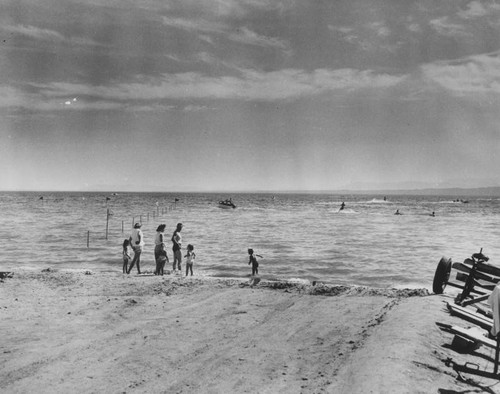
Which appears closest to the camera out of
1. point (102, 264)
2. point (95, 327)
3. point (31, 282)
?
point (95, 327)

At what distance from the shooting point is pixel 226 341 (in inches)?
296

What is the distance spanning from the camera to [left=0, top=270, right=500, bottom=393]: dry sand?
5.87 m

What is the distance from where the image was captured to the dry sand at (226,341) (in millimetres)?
5871

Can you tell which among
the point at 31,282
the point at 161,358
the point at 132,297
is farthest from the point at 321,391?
the point at 31,282

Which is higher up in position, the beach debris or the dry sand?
the dry sand

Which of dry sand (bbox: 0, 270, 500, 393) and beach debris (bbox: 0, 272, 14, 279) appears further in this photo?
beach debris (bbox: 0, 272, 14, 279)

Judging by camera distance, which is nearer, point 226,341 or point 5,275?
point 226,341

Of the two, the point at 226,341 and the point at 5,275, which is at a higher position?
the point at 226,341

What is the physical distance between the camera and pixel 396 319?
8.64 m

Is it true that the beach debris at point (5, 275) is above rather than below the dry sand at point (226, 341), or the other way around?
below

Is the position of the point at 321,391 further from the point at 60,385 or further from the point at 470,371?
the point at 60,385

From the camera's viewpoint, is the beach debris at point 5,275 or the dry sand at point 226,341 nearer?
the dry sand at point 226,341

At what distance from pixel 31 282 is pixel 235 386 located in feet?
30.2

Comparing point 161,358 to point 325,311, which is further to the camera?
point 325,311
